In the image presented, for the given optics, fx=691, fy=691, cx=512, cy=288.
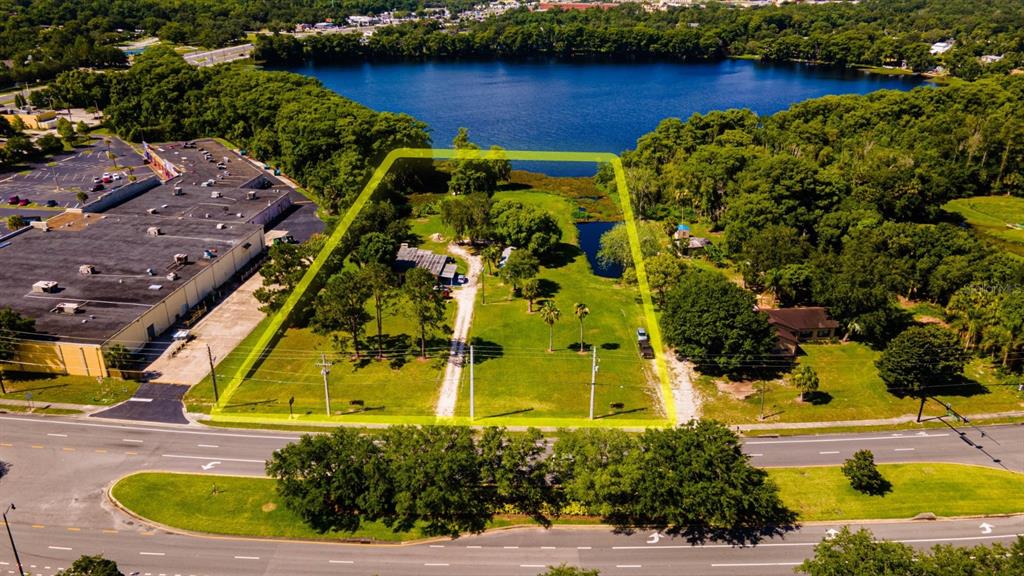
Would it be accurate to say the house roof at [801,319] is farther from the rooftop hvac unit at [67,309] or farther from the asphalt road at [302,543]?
the rooftop hvac unit at [67,309]

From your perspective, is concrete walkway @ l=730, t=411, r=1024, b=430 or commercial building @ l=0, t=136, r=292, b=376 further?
commercial building @ l=0, t=136, r=292, b=376

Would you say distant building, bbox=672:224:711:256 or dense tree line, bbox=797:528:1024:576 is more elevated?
dense tree line, bbox=797:528:1024:576

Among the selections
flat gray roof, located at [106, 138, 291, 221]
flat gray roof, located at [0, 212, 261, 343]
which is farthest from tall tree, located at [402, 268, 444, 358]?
flat gray roof, located at [106, 138, 291, 221]

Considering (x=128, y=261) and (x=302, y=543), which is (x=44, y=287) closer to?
(x=128, y=261)

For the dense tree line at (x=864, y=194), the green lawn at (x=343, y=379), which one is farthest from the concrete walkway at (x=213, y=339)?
the dense tree line at (x=864, y=194)

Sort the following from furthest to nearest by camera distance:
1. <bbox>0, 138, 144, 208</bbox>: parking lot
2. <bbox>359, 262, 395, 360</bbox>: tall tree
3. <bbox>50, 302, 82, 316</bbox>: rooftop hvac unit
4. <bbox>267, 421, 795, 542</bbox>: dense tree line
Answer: <bbox>0, 138, 144, 208</bbox>: parking lot, <bbox>50, 302, 82, 316</bbox>: rooftop hvac unit, <bbox>359, 262, 395, 360</bbox>: tall tree, <bbox>267, 421, 795, 542</bbox>: dense tree line

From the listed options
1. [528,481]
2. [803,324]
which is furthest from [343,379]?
[803,324]

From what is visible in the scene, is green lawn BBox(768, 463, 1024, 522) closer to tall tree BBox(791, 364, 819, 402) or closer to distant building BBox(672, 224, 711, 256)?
tall tree BBox(791, 364, 819, 402)

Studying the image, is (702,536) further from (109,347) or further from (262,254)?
(262,254)

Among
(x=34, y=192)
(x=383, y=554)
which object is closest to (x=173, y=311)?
(x=383, y=554)
